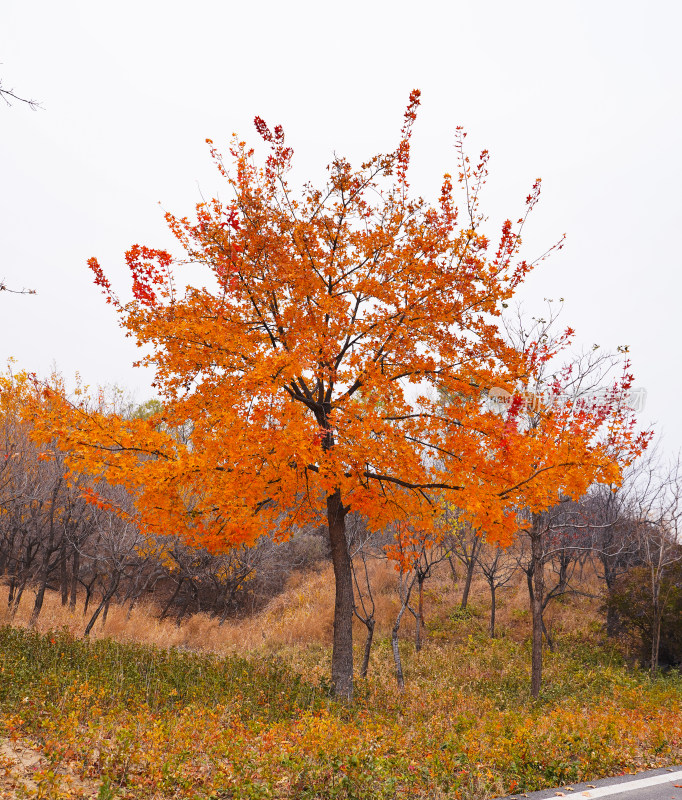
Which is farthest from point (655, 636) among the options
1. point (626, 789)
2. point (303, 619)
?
point (626, 789)

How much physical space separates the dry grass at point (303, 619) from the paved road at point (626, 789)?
12.2m

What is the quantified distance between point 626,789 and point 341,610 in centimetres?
572

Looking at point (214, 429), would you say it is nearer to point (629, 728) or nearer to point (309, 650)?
point (629, 728)

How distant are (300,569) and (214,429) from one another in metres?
20.1

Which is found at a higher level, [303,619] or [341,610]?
[341,610]

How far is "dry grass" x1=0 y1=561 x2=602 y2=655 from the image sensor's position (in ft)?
54.6

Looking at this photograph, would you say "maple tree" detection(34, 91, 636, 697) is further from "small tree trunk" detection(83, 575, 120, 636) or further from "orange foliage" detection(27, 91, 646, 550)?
"small tree trunk" detection(83, 575, 120, 636)

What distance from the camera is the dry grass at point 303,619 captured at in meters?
16.6

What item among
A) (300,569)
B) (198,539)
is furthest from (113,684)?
(300,569)

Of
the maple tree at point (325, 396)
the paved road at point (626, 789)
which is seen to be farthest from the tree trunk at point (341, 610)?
the paved road at point (626, 789)

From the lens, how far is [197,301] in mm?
9742

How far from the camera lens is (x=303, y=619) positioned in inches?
733

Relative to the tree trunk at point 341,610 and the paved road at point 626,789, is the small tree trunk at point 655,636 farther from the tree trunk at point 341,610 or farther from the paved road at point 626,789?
the paved road at point 626,789

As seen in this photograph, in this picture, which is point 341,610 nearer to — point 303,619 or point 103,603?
point 103,603
